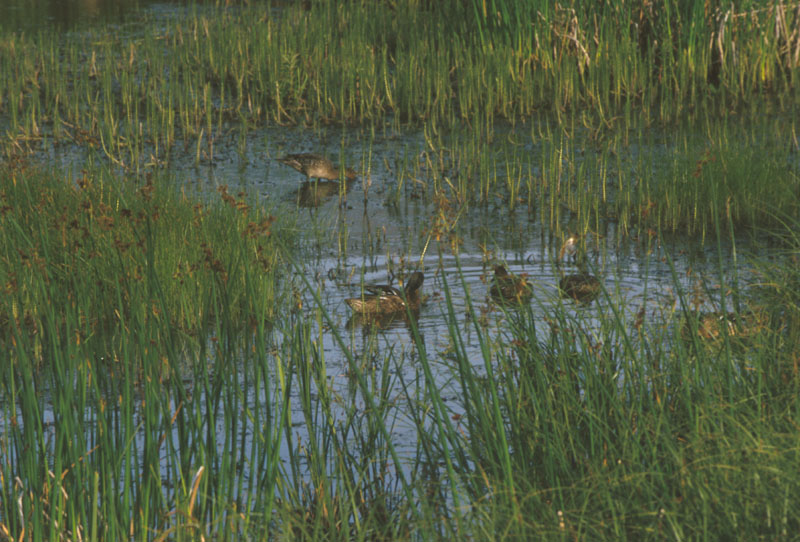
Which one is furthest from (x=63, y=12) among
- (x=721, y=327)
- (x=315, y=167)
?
(x=721, y=327)

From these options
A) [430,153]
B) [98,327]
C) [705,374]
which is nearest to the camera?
[705,374]

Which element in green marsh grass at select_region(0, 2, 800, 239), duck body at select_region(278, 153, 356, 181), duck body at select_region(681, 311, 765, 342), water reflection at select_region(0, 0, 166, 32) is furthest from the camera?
water reflection at select_region(0, 0, 166, 32)

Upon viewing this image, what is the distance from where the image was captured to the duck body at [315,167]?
955cm

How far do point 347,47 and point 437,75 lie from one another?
1307 mm

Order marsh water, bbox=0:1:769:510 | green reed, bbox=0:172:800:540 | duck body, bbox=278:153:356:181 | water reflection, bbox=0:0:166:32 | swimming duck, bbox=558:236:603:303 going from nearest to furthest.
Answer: green reed, bbox=0:172:800:540 < marsh water, bbox=0:1:769:510 < swimming duck, bbox=558:236:603:303 < duck body, bbox=278:153:356:181 < water reflection, bbox=0:0:166:32

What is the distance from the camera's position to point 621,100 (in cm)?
1170

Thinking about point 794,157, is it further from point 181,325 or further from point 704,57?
point 181,325

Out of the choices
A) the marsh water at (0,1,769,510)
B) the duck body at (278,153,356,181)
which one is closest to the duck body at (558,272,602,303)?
the marsh water at (0,1,769,510)

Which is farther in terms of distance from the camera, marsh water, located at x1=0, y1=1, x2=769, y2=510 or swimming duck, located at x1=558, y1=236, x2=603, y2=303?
swimming duck, located at x1=558, y1=236, x2=603, y2=303

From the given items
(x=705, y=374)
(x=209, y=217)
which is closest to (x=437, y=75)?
(x=209, y=217)

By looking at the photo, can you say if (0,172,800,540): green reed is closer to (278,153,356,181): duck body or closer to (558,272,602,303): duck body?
(558,272,602,303): duck body

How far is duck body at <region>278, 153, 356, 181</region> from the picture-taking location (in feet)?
31.3

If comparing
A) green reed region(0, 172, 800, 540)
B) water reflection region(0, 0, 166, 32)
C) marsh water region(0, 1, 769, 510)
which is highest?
water reflection region(0, 0, 166, 32)

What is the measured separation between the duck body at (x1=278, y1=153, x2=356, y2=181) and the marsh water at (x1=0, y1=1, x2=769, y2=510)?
13 centimetres
